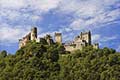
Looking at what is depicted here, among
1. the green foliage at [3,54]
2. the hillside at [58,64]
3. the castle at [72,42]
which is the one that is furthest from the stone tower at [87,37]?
the green foliage at [3,54]

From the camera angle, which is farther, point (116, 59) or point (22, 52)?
point (22, 52)

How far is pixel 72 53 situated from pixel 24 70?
11.8m

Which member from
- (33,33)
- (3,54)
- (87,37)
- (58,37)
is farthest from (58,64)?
(3,54)

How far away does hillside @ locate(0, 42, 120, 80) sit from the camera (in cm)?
10156

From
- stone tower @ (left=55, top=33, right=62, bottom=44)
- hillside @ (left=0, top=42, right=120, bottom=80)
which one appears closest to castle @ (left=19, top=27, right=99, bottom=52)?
stone tower @ (left=55, top=33, right=62, bottom=44)

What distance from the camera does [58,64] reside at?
10919cm

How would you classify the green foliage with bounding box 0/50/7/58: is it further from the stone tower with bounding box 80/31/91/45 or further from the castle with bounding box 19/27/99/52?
the stone tower with bounding box 80/31/91/45

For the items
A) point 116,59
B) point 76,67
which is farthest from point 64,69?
point 116,59

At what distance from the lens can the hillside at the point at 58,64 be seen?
102 meters

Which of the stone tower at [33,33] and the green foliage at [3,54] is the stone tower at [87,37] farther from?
the green foliage at [3,54]

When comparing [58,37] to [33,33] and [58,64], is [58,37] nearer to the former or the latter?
[33,33]

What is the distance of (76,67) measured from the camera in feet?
341

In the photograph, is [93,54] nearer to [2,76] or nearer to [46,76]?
[46,76]

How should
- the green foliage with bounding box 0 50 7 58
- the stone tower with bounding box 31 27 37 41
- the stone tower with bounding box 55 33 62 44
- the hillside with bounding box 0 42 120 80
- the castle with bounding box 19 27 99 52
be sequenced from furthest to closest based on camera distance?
1. the stone tower with bounding box 55 33 62 44
2. the stone tower with bounding box 31 27 37 41
3. the green foliage with bounding box 0 50 7 58
4. the castle with bounding box 19 27 99 52
5. the hillside with bounding box 0 42 120 80
